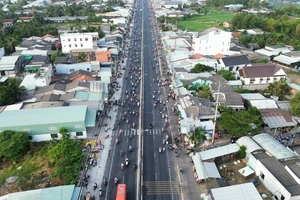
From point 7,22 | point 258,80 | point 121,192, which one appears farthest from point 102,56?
point 7,22

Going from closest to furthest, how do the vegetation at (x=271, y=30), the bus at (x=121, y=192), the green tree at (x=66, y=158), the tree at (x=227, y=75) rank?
the bus at (x=121, y=192) → the green tree at (x=66, y=158) → the tree at (x=227, y=75) → the vegetation at (x=271, y=30)

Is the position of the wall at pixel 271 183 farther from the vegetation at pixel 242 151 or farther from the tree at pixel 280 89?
the tree at pixel 280 89

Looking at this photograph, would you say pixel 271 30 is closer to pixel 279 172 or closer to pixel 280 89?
pixel 280 89

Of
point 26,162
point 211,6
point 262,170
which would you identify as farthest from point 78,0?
point 262,170

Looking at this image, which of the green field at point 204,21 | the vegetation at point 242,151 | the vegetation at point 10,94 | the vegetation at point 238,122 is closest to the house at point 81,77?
the vegetation at point 10,94

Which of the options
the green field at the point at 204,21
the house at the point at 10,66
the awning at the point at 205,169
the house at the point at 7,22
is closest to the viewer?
the awning at the point at 205,169

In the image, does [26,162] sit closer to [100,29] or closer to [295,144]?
[295,144]
